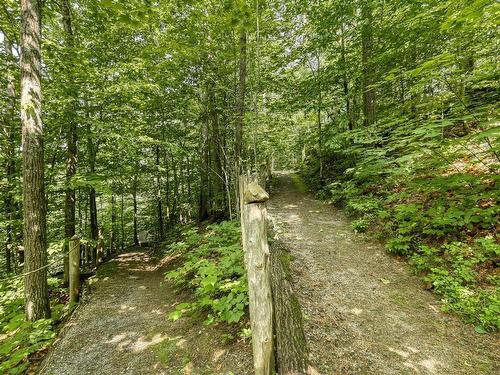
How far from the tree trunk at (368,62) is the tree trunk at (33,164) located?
759 centimetres

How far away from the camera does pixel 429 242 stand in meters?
5.10

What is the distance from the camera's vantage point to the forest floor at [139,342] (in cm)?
Answer: 341

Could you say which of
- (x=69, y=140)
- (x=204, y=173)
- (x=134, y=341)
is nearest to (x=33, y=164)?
(x=134, y=341)

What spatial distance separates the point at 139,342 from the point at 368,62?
332 inches

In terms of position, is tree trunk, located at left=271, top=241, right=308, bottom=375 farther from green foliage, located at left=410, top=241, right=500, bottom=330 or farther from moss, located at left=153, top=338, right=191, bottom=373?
green foliage, located at left=410, top=241, right=500, bottom=330

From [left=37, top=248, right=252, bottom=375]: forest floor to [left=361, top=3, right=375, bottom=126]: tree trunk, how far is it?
7.09 metres

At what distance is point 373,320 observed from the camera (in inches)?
146

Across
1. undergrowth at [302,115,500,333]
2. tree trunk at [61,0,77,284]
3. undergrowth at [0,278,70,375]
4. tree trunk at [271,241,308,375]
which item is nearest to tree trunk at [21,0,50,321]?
undergrowth at [0,278,70,375]

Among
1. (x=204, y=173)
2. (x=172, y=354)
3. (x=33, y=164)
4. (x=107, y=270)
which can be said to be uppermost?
(x=204, y=173)

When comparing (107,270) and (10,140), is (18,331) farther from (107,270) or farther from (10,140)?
(10,140)

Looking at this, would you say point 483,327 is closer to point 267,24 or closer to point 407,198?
point 407,198

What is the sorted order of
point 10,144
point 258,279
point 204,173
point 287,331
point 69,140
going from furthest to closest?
1. point 204,173
2. point 69,140
3. point 10,144
4. point 287,331
5. point 258,279

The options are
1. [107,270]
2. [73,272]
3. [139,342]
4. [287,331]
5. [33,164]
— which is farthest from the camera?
[107,270]

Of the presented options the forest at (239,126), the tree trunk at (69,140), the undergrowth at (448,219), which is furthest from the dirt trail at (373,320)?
the tree trunk at (69,140)
